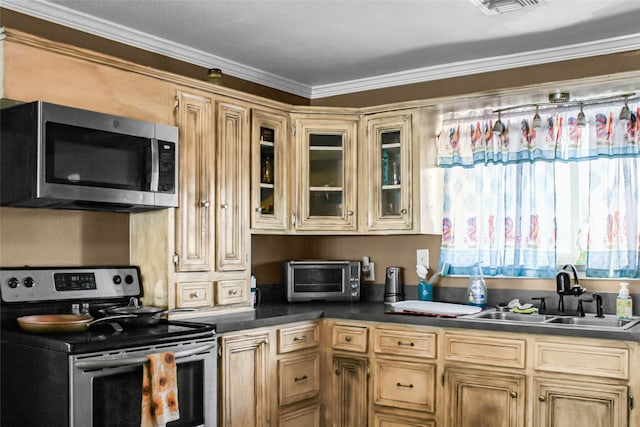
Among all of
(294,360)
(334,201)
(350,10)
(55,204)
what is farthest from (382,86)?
(55,204)

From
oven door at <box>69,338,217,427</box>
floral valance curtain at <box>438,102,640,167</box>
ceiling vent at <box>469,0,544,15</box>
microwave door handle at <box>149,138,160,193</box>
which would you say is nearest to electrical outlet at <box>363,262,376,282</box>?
floral valance curtain at <box>438,102,640,167</box>

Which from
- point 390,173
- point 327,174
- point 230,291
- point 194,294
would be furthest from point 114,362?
point 390,173

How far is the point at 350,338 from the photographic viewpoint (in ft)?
12.3

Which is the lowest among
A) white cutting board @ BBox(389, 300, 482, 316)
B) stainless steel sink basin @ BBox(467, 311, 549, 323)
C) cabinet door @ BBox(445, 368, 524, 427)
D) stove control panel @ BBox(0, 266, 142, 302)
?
cabinet door @ BBox(445, 368, 524, 427)

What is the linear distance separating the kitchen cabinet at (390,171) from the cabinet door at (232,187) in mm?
830

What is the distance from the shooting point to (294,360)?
12.0 feet

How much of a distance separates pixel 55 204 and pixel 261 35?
4.63 feet

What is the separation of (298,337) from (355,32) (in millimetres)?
1685

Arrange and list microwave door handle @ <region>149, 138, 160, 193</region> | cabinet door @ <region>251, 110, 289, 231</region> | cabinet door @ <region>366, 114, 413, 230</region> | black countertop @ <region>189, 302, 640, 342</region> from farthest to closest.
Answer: cabinet door @ <region>366, 114, 413, 230</region> → cabinet door @ <region>251, 110, 289, 231</region> → microwave door handle @ <region>149, 138, 160, 193</region> → black countertop @ <region>189, 302, 640, 342</region>

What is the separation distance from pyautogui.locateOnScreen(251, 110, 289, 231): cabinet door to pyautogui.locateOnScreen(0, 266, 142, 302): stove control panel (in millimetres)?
800

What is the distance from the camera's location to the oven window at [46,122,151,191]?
275 centimetres

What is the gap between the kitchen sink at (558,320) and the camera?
10.6 ft

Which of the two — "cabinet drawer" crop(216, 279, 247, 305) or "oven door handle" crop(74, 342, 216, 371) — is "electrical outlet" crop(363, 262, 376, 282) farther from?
"oven door handle" crop(74, 342, 216, 371)

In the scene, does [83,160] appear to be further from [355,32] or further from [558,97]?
[558,97]
